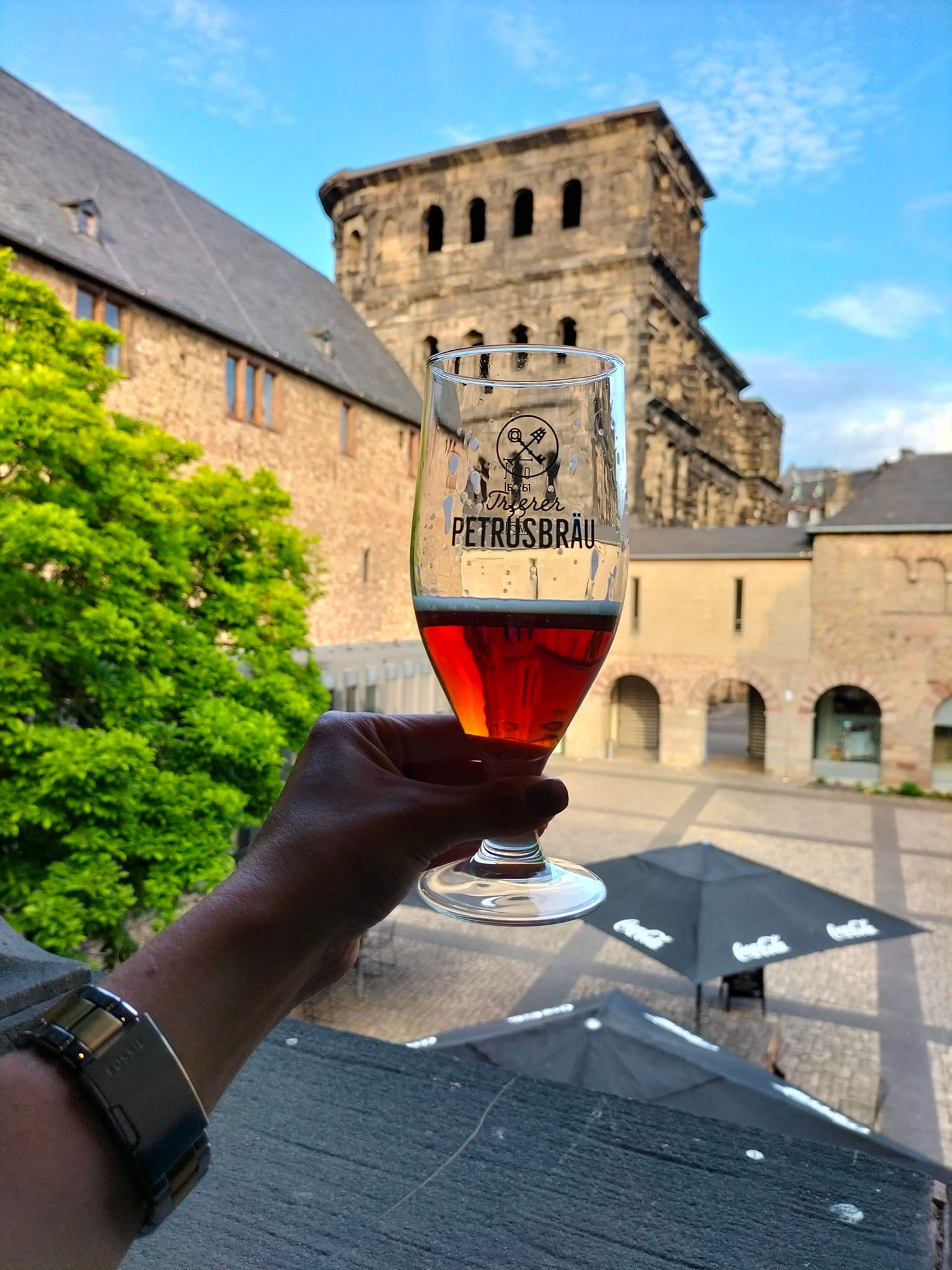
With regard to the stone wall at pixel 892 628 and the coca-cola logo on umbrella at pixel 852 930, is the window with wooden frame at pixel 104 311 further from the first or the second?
the stone wall at pixel 892 628

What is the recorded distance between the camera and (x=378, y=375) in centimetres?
2639

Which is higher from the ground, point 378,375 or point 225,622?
point 378,375

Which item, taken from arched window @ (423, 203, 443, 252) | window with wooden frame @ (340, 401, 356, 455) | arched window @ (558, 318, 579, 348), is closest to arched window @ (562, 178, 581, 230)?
arched window @ (558, 318, 579, 348)

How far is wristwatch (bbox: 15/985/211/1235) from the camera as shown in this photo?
515 mm

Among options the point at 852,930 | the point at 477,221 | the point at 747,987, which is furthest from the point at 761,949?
the point at 477,221

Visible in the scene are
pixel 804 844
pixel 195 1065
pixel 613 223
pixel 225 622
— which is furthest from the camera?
pixel 613 223

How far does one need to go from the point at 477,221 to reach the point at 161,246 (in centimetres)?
1701

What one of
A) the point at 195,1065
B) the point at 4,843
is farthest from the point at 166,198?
the point at 195,1065

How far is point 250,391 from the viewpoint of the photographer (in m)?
19.1

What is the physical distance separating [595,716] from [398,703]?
882 centimetres

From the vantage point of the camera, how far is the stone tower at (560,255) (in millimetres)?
29812

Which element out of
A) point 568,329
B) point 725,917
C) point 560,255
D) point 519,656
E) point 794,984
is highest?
point 560,255

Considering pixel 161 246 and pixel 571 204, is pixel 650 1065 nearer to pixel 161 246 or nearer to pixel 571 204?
pixel 161 246

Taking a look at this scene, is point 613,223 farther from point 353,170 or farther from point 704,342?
point 353,170
